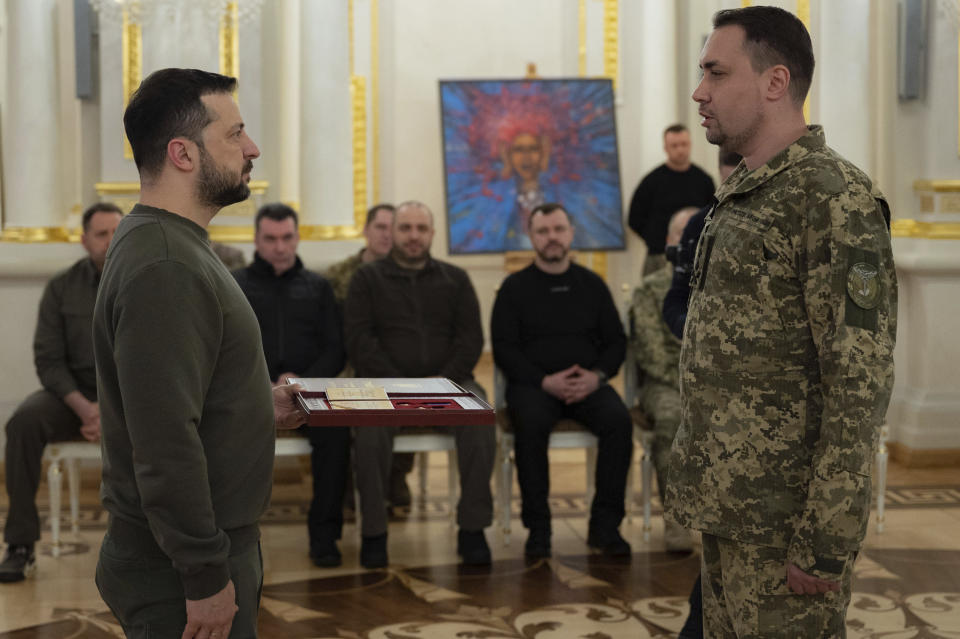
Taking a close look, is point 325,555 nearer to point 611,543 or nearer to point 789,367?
point 611,543

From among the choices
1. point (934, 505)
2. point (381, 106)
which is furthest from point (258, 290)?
point (381, 106)

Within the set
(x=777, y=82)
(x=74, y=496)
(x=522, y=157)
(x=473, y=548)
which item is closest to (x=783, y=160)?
(x=777, y=82)

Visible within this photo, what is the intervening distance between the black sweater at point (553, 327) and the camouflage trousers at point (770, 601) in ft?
10.8

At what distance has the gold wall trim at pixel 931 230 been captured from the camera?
675 cm

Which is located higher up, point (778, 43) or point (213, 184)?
point (778, 43)

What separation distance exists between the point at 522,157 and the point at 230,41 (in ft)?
13.5

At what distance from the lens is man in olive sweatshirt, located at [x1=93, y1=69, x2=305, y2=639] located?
1892 mm

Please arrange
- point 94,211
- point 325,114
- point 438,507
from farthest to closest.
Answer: point 325,114 → point 438,507 → point 94,211

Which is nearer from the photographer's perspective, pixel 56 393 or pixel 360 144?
pixel 56 393

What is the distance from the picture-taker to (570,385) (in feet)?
17.8

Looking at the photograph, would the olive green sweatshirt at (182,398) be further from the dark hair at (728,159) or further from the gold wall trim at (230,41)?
the gold wall trim at (230,41)

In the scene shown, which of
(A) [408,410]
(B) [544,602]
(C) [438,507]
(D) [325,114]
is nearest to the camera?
(A) [408,410]

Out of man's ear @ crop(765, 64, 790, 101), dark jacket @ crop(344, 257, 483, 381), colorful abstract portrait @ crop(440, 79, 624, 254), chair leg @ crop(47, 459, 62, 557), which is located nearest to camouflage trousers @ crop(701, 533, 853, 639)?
man's ear @ crop(765, 64, 790, 101)

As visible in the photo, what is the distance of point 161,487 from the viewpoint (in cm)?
189
